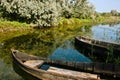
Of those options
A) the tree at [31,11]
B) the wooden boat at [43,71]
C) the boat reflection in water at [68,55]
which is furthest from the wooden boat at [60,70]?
the tree at [31,11]

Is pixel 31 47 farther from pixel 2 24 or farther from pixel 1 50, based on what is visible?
pixel 2 24

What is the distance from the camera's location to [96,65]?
76.8ft

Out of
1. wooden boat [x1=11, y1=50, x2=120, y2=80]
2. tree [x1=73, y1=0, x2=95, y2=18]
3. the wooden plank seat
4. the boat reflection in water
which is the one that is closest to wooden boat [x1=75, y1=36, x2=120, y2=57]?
the boat reflection in water

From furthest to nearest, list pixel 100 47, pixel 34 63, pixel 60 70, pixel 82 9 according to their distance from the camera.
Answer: pixel 82 9 → pixel 100 47 → pixel 34 63 → pixel 60 70

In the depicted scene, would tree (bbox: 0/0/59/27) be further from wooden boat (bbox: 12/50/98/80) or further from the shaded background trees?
wooden boat (bbox: 12/50/98/80)

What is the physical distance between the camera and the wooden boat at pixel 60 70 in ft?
68.6

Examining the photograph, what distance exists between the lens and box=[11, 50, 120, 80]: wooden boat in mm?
20906

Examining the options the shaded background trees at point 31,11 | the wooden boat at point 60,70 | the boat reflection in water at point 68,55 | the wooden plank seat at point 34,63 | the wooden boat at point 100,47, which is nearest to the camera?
the wooden boat at point 60,70

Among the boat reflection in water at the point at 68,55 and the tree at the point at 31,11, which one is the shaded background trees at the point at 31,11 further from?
the boat reflection in water at the point at 68,55

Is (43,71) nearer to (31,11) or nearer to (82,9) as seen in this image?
(31,11)

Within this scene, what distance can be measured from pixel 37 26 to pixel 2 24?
36.9 ft

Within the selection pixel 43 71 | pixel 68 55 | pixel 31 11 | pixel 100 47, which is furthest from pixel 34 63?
pixel 31 11

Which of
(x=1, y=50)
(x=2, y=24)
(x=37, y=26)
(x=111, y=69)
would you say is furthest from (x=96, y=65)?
(x=37, y=26)

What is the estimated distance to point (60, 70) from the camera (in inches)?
881
